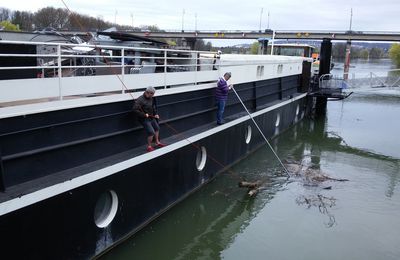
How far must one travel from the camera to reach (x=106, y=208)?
709 cm

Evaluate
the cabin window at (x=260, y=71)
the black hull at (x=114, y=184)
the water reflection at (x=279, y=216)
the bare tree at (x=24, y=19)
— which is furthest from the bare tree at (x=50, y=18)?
the black hull at (x=114, y=184)

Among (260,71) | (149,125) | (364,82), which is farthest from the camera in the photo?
(364,82)

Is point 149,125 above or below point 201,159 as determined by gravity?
above

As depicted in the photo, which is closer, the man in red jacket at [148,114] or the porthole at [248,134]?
the man in red jacket at [148,114]

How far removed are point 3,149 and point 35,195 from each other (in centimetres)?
72

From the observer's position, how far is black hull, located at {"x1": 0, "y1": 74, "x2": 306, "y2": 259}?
17.9 ft

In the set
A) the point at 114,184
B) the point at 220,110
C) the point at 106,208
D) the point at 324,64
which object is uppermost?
the point at 324,64

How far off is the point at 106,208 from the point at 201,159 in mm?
3849

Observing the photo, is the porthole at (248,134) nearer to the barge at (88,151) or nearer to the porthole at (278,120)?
the barge at (88,151)

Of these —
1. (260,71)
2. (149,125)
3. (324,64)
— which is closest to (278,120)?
(260,71)

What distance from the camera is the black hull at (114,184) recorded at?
215 inches

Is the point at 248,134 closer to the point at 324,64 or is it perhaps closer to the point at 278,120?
the point at 278,120

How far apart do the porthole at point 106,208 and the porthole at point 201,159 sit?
3.49m

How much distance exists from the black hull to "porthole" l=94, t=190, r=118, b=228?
0.09m
